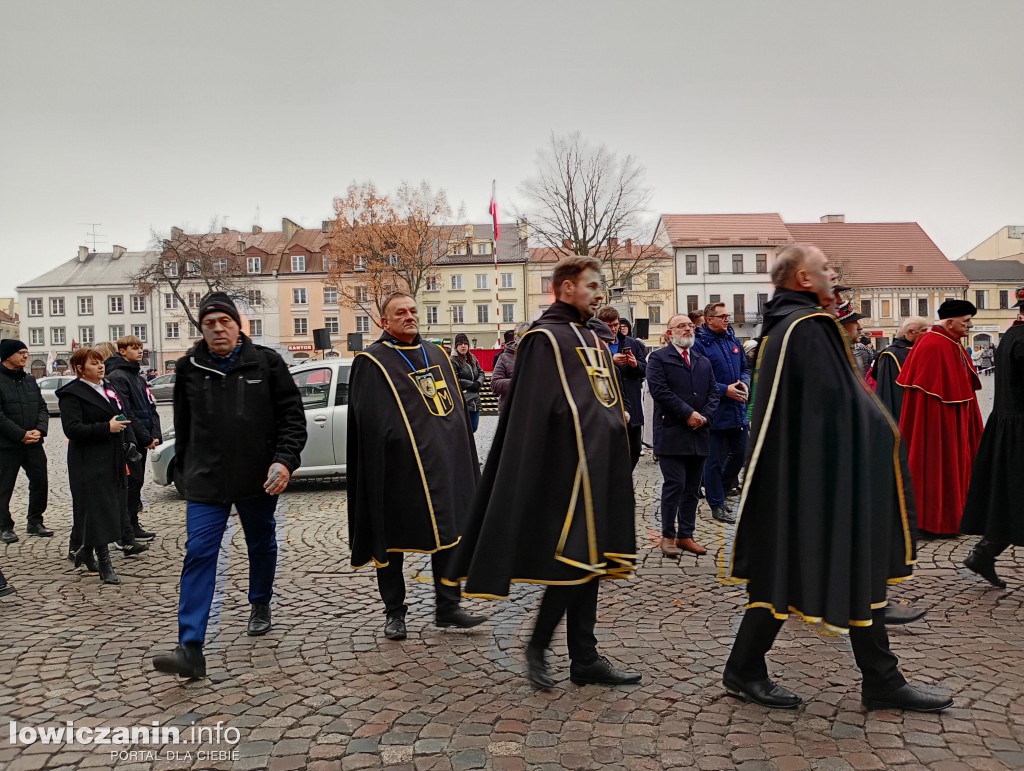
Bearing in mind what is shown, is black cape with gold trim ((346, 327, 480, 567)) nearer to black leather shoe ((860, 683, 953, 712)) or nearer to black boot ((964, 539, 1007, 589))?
black leather shoe ((860, 683, 953, 712))

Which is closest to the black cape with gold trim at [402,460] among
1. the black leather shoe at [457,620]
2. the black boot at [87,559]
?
the black leather shoe at [457,620]

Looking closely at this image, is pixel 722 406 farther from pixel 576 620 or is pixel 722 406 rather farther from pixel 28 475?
pixel 28 475

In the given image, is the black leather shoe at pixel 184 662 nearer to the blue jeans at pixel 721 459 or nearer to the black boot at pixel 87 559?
the black boot at pixel 87 559

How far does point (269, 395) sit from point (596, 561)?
2.24 metres

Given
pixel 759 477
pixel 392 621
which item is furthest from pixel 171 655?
pixel 759 477

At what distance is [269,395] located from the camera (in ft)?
15.7

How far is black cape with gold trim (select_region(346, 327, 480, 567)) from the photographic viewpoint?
15.9 ft

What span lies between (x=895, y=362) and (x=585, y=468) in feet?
19.1

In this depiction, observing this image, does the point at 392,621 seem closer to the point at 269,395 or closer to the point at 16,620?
the point at 269,395

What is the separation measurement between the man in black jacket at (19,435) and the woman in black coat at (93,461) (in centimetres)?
155

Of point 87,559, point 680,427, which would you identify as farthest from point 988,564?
point 87,559

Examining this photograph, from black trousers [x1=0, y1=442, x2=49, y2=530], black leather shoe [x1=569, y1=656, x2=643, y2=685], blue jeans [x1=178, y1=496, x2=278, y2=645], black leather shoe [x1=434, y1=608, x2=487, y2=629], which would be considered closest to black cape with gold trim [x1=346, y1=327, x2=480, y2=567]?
black leather shoe [x1=434, y1=608, x2=487, y2=629]

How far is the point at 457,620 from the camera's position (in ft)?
16.1

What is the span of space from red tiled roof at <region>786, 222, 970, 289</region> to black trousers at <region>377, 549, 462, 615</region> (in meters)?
60.6
